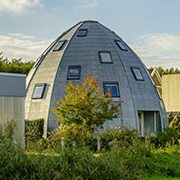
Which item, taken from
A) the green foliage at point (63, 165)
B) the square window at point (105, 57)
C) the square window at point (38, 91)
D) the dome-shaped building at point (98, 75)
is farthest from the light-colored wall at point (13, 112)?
the square window at point (105, 57)

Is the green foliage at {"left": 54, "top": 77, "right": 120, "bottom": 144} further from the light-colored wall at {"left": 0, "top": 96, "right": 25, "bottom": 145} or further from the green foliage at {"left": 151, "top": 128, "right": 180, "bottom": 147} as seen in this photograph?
the light-colored wall at {"left": 0, "top": 96, "right": 25, "bottom": 145}

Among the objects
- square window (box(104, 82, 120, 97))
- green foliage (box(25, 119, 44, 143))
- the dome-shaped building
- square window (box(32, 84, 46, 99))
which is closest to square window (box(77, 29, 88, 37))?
the dome-shaped building

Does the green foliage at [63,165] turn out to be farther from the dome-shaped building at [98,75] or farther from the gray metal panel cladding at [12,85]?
the dome-shaped building at [98,75]

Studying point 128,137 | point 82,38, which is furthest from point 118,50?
point 128,137

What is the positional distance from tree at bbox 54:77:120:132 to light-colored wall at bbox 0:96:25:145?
7.66 metres

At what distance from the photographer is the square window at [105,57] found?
4259 centimetres

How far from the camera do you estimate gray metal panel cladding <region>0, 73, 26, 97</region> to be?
79.5 ft

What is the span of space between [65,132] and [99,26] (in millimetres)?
16323

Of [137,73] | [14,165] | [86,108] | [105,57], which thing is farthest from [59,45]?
[14,165]

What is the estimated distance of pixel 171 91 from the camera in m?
56.7

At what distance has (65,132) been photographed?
31.4 metres

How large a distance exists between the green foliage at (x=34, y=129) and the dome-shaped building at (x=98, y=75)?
570 millimetres

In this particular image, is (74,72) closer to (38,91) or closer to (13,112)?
(38,91)

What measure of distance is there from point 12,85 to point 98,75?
16851mm
